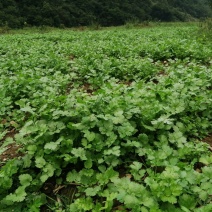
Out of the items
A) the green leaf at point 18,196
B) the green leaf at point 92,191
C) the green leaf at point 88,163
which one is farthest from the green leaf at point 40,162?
the green leaf at point 92,191

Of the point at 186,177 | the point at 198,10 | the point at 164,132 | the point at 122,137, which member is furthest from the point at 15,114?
the point at 198,10

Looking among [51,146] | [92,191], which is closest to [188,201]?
[92,191]

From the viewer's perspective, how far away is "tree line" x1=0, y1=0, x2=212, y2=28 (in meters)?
47.8

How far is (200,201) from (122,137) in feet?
3.36

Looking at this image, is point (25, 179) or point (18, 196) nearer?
point (18, 196)

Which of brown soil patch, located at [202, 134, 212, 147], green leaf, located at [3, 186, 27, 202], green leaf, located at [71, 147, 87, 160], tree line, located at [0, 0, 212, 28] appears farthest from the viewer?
tree line, located at [0, 0, 212, 28]

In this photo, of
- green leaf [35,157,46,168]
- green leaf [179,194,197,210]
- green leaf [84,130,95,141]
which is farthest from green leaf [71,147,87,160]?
green leaf [179,194,197,210]

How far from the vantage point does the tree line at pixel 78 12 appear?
157ft

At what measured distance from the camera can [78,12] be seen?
5519 cm

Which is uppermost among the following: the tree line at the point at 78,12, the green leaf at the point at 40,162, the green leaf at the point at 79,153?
the green leaf at the point at 79,153

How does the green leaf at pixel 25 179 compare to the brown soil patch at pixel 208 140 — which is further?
the brown soil patch at pixel 208 140

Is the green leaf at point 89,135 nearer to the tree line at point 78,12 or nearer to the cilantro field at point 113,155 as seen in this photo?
the cilantro field at point 113,155

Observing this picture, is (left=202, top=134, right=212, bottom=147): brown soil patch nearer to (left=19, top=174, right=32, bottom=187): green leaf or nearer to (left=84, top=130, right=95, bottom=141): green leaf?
(left=84, top=130, right=95, bottom=141): green leaf

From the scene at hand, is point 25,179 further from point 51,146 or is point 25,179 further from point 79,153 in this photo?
point 79,153
